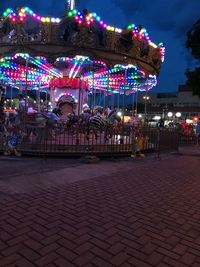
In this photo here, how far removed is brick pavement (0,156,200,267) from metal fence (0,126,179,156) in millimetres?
3785

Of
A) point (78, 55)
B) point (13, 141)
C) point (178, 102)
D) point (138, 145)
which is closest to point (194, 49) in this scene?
point (78, 55)

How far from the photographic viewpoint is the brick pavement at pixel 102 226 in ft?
9.85

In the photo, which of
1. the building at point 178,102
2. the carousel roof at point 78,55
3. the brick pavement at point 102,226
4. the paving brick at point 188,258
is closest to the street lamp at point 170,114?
the building at point 178,102

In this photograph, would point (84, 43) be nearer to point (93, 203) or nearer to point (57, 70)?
point (57, 70)

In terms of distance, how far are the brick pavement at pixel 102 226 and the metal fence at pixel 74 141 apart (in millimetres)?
3785

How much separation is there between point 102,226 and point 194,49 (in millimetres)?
23939

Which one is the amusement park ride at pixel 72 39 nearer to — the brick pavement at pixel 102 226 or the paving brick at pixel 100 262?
the brick pavement at pixel 102 226

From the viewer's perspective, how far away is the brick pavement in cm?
300

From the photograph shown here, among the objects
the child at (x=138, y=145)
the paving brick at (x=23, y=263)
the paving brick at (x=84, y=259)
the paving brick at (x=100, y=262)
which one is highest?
the child at (x=138, y=145)

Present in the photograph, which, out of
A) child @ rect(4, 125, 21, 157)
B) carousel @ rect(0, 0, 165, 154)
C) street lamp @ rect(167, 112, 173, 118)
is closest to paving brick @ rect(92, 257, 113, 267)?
carousel @ rect(0, 0, 165, 154)

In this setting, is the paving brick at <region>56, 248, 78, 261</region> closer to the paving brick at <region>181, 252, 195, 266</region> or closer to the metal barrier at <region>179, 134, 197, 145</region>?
the paving brick at <region>181, 252, 195, 266</region>

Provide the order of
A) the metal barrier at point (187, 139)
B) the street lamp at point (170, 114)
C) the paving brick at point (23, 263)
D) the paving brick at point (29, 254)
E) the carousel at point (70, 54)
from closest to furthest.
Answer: the paving brick at point (23, 263) < the paving brick at point (29, 254) < the carousel at point (70, 54) < the metal barrier at point (187, 139) < the street lamp at point (170, 114)

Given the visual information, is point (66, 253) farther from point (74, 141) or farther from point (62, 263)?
point (74, 141)

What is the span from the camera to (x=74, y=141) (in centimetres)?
1075
